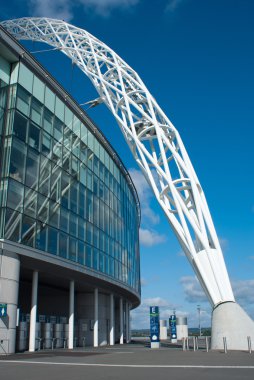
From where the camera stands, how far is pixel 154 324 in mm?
31344

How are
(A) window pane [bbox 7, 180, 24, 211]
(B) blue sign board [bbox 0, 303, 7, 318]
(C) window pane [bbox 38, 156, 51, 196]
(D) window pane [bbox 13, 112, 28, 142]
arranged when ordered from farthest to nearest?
(C) window pane [bbox 38, 156, 51, 196]
(D) window pane [bbox 13, 112, 28, 142]
(A) window pane [bbox 7, 180, 24, 211]
(B) blue sign board [bbox 0, 303, 7, 318]

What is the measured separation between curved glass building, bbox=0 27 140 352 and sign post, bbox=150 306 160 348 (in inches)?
178

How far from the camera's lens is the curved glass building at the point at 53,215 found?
22219mm

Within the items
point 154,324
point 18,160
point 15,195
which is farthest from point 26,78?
point 154,324

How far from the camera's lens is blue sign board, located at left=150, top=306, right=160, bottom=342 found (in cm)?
3034

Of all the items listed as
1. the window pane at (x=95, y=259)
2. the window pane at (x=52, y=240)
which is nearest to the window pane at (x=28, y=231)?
the window pane at (x=52, y=240)

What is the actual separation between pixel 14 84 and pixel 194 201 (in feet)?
46.5

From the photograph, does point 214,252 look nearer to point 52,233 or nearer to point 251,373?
point 52,233

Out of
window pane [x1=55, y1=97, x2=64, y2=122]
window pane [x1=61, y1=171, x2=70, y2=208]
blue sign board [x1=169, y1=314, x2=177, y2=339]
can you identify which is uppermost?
window pane [x1=55, y1=97, x2=64, y2=122]

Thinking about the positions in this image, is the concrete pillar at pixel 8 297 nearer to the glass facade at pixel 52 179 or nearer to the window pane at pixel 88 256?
the glass facade at pixel 52 179

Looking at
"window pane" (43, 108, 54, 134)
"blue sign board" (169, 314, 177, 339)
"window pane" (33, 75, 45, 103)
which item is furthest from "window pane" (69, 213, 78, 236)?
"blue sign board" (169, 314, 177, 339)

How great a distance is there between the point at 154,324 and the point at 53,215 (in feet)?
40.8

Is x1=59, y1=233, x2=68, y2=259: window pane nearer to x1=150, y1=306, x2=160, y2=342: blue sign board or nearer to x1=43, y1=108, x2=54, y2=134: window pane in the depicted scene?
x1=43, y1=108, x2=54, y2=134: window pane

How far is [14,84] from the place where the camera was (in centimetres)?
2414
